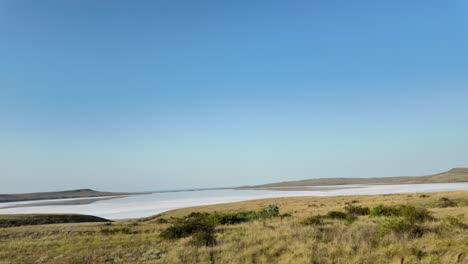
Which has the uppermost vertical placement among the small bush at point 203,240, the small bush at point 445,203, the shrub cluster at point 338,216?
the small bush at point 203,240

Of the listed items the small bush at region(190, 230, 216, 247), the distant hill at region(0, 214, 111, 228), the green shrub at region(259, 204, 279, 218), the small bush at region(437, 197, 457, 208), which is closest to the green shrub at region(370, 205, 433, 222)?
the green shrub at region(259, 204, 279, 218)

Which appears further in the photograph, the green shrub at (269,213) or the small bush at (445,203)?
the small bush at (445,203)

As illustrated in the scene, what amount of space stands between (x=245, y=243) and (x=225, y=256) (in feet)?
8.68

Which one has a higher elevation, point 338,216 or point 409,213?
point 409,213

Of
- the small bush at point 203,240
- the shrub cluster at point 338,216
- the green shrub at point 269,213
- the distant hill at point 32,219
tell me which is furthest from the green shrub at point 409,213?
the distant hill at point 32,219

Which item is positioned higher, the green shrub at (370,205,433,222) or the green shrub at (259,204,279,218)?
the green shrub at (370,205,433,222)

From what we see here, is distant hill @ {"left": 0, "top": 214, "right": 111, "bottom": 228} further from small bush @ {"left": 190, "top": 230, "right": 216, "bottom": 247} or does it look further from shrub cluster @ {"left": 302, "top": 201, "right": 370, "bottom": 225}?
shrub cluster @ {"left": 302, "top": 201, "right": 370, "bottom": 225}

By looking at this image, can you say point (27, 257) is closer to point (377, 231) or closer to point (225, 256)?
point (225, 256)

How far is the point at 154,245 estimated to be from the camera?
1695 cm


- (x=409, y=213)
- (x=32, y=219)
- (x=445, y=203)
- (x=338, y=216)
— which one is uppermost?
(x=409, y=213)

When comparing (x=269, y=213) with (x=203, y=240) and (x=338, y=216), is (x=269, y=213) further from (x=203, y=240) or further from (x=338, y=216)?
(x=203, y=240)

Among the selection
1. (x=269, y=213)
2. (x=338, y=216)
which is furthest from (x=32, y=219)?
(x=338, y=216)

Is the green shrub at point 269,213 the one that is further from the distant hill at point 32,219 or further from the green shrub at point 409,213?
the distant hill at point 32,219

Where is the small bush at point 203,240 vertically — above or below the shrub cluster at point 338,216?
above
